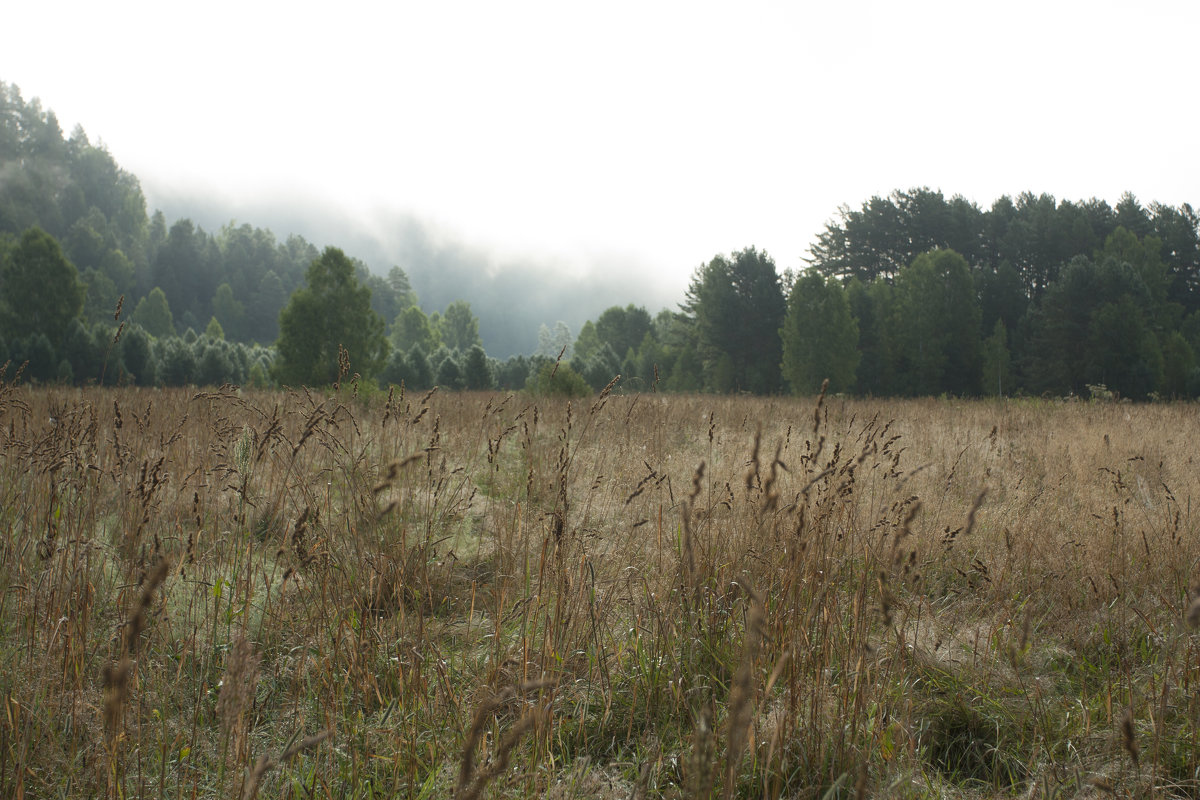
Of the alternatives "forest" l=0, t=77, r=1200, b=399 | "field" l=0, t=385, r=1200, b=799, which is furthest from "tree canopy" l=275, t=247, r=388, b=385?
"field" l=0, t=385, r=1200, b=799

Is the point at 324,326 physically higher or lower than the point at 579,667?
higher

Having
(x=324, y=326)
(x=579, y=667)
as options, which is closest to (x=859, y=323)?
(x=324, y=326)

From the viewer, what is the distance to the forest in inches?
750

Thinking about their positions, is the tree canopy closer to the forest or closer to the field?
the forest

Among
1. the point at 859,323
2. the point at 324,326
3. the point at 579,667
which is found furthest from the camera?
the point at 859,323

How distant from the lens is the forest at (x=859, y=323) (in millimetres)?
19047

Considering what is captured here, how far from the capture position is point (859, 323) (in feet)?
92.2

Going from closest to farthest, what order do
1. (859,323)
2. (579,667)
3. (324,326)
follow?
(579,667) < (324,326) < (859,323)

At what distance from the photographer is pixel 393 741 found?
1.57 meters

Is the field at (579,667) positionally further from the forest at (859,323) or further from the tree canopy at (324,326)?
the tree canopy at (324,326)

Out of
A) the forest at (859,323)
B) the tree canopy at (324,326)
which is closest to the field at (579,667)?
the forest at (859,323)

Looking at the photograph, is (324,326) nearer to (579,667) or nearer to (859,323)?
(579,667)

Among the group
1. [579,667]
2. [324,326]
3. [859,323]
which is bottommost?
[579,667]

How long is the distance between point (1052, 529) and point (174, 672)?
466cm
